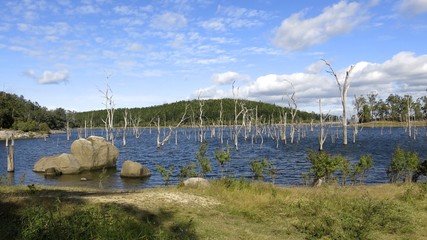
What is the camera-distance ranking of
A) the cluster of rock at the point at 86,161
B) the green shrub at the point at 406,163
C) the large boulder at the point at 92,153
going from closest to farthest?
1. the green shrub at the point at 406,163
2. the cluster of rock at the point at 86,161
3. the large boulder at the point at 92,153

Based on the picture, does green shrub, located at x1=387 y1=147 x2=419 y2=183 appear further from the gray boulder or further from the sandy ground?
the sandy ground

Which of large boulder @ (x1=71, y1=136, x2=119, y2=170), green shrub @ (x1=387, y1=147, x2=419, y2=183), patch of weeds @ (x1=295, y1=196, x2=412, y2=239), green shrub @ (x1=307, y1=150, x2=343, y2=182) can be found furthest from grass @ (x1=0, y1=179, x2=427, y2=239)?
large boulder @ (x1=71, y1=136, x2=119, y2=170)

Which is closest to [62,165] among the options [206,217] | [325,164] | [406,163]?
[325,164]

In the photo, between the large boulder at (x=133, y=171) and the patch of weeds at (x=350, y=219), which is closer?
the patch of weeds at (x=350, y=219)

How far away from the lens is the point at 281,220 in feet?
37.5

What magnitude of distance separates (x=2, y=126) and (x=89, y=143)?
94.0 metres

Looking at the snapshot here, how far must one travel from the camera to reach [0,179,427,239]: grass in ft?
27.2

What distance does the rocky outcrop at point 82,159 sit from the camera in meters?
36.1

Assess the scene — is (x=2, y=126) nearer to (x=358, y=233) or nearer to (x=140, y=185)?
(x=140, y=185)

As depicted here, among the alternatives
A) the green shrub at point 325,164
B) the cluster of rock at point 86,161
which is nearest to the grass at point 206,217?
the green shrub at point 325,164

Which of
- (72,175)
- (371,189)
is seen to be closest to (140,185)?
(72,175)

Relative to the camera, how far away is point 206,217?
36.6ft

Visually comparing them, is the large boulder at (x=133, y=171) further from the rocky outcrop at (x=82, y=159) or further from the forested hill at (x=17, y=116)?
the forested hill at (x=17, y=116)

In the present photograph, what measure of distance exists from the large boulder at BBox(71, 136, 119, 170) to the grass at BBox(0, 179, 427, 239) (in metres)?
26.5
